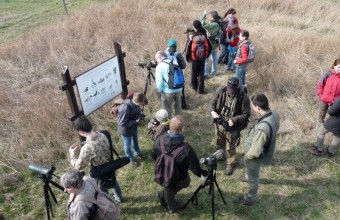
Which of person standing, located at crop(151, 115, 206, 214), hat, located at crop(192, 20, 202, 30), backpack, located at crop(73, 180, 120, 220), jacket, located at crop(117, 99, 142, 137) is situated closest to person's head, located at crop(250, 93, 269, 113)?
person standing, located at crop(151, 115, 206, 214)

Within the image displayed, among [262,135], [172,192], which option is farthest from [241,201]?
[262,135]

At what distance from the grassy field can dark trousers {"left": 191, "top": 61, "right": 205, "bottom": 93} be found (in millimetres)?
286

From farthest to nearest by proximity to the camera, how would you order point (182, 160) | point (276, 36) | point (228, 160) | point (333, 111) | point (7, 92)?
point (276, 36) → point (7, 92) → point (228, 160) → point (333, 111) → point (182, 160)

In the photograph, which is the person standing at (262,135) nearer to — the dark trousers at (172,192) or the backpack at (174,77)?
the dark trousers at (172,192)

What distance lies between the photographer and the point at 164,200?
439 centimetres

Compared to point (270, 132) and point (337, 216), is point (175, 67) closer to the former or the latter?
point (270, 132)

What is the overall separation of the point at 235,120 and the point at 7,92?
17.8ft

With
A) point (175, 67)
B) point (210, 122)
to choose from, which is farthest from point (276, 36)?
point (175, 67)

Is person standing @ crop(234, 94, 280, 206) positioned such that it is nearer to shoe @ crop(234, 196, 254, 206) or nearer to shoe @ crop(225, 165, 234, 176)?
shoe @ crop(234, 196, 254, 206)

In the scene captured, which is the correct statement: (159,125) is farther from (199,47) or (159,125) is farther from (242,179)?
(199,47)

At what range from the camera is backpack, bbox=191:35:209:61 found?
622 centimetres

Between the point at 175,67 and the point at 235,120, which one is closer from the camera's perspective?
the point at 235,120

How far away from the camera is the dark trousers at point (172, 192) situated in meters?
3.94

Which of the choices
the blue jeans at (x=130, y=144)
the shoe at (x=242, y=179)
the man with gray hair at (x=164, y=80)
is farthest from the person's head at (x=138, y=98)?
the shoe at (x=242, y=179)
